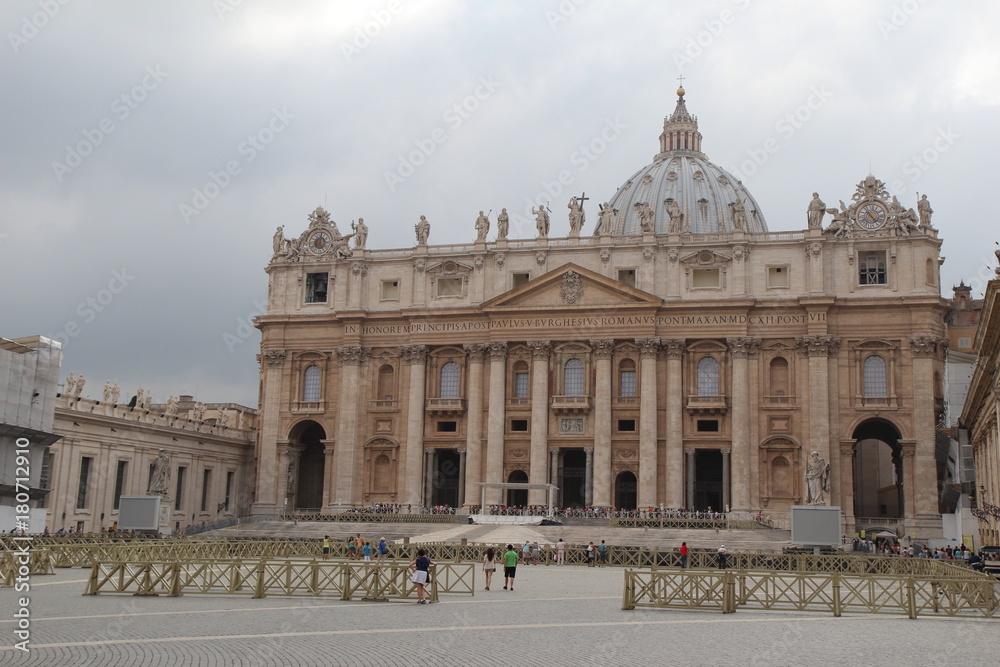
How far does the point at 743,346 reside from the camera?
229 ft

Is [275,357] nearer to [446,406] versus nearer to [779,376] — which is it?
[446,406]

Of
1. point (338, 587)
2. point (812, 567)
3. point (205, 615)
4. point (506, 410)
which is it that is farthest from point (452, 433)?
point (205, 615)

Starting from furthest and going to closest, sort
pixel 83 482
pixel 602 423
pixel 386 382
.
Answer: pixel 386 382 → pixel 602 423 → pixel 83 482

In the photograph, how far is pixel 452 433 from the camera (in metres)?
74.7

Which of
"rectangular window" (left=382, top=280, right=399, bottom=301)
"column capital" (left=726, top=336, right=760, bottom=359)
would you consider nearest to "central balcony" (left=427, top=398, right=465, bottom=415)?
"rectangular window" (left=382, top=280, right=399, bottom=301)

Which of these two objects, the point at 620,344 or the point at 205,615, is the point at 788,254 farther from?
the point at 205,615

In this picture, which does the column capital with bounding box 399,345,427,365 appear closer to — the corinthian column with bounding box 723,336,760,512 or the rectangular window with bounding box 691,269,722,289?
the rectangular window with bounding box 691,269,722,289

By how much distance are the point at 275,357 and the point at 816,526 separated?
4497 cm

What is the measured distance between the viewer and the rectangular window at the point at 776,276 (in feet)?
234

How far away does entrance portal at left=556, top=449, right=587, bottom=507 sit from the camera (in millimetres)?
73875

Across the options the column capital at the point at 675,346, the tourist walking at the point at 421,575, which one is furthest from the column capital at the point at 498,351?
the tourist walking at the point at 421,575

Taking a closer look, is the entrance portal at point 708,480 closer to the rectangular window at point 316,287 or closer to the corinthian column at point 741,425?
the corinthian column at point 741,425

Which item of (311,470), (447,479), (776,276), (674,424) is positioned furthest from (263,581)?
(311,470)

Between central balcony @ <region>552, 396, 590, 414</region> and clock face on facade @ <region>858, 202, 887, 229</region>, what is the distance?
70.9ft
